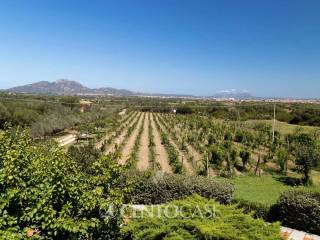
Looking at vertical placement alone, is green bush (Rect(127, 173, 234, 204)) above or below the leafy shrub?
above

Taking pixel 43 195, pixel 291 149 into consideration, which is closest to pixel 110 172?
pixel 43 195

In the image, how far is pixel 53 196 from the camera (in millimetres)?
6004

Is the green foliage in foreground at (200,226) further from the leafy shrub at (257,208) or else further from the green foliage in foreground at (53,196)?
the leafy shrub at (257,208)

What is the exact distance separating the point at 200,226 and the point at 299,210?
5394 mm

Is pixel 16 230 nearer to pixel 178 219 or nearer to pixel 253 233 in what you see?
pixel 178 219

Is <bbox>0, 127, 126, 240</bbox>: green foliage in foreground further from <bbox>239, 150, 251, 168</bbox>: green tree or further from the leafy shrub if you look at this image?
<bbox>239, 150, 251, 168</bbox>: green tree

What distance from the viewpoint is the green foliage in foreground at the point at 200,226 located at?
5715mm

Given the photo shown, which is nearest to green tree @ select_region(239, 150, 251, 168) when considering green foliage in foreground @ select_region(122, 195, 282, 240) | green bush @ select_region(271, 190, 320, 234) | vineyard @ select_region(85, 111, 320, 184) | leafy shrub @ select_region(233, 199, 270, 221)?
vineyard @ select_region(85, 111, 320, 184)

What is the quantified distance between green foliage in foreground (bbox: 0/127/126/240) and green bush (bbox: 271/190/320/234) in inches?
229

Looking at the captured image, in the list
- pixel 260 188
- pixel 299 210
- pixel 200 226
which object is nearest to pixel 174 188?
pixel 299 210

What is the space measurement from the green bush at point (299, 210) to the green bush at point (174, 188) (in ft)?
5.90

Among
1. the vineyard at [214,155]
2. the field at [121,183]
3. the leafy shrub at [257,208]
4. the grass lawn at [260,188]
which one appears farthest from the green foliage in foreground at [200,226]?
the vineyard at [214,155]

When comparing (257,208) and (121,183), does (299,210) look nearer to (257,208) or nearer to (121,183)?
(257,208)

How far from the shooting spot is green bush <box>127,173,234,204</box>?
38.1ft
